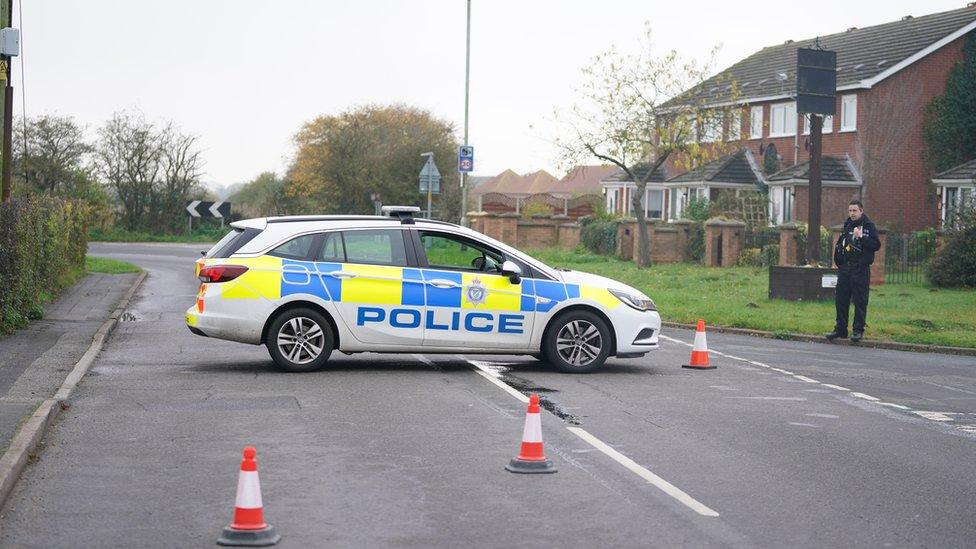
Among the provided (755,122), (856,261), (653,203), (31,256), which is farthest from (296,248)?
(653,203)

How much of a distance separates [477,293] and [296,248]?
6.27 ft

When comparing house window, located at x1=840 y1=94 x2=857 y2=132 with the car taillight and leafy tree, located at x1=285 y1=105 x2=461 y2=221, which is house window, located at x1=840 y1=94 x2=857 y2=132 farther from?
the car taillight

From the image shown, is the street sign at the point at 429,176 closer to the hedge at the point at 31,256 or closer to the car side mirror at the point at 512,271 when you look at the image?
the hedge at the point at 31,256

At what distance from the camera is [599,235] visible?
48.7 metres

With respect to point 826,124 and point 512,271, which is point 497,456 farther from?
point 826,124

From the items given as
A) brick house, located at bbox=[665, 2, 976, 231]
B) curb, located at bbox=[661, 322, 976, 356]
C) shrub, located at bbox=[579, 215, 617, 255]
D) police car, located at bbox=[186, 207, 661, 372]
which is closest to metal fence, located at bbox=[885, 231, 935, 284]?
brick house, located at bbox=[665, 2, 976, 231]

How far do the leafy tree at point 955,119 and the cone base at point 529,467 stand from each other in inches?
1657

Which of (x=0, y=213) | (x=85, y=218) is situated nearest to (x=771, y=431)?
(x=0, y=213)

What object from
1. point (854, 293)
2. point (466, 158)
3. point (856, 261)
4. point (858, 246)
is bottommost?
point (854, 293)

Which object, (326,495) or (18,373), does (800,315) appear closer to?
(18,373)

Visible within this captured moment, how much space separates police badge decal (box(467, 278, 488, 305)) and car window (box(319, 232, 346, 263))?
134cm

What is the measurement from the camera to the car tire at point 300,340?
1342cm

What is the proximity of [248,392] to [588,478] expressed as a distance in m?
4.73

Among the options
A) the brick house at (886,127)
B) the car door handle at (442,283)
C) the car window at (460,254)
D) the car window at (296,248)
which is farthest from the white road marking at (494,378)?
the brick house at (886,127)
